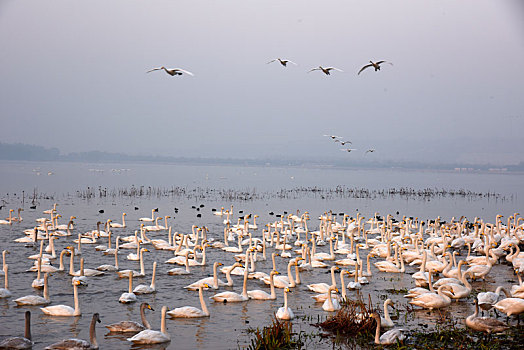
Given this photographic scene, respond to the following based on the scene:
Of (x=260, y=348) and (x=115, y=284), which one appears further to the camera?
(x=115, y=284)

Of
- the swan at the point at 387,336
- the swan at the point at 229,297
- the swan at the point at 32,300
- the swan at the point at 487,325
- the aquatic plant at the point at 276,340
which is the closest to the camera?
the aquatic plant at the point at 276,340

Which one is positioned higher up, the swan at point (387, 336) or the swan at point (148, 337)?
the swan at point (387, 336)

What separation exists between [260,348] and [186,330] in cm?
224

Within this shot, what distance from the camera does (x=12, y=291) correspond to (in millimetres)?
15578

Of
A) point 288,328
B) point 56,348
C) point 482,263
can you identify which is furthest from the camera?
point 482,263

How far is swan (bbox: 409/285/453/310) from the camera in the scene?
14.1m

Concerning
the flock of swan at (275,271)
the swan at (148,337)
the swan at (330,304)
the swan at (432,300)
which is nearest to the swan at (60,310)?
the flock of swan at (275,271)

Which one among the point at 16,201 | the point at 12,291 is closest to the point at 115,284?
the point at 12,291

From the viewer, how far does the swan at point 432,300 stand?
555 inches

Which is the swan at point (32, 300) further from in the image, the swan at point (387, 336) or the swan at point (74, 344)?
the swan at point (387, 336)

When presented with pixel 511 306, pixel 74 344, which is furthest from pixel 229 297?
pixel 511 306

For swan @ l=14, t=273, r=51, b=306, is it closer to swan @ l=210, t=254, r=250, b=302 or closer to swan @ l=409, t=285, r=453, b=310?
swan @ l=210, t=254, r=250, b=302

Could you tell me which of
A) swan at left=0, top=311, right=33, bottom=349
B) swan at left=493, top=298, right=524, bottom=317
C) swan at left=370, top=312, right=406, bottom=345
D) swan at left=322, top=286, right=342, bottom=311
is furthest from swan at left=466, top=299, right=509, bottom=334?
swan at left=0, top=311, right=33, bottom=349

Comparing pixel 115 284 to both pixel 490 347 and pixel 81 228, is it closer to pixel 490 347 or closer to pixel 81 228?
pixel 490 347
